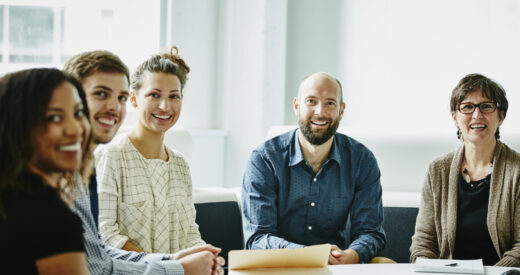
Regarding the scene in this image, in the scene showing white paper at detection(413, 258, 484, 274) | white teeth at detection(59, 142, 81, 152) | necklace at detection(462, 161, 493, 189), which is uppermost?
white teeth at detection(59, 142, 81, 152)

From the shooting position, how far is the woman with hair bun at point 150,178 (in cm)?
209

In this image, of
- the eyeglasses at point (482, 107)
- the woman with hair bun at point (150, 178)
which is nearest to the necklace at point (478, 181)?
the eyeglasses at point (482, 107)

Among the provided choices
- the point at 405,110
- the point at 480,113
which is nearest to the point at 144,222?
the point at 480,113

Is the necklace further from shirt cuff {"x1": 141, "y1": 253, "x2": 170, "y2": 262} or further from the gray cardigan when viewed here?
shirt cuff {"x1": 141, "y1": 253, "x2": 170, "y2": 262}

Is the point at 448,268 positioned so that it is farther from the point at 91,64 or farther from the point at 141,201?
the point at 91,64

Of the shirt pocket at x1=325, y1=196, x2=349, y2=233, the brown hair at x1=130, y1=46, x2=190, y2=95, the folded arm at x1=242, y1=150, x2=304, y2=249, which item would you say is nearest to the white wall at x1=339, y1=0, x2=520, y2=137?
the shirt pocket at x1=325, y1=196, x2=349, y2=233

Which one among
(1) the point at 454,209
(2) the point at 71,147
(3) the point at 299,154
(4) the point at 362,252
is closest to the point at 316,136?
(3) the point at 299,154

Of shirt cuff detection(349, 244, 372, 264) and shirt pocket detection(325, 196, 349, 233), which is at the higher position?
shirt pocket detection(325, 196, 349, 233)

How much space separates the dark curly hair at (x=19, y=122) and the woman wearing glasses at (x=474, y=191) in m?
1.75

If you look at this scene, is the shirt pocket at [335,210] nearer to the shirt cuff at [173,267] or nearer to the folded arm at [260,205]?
the folded arm at [260,205]

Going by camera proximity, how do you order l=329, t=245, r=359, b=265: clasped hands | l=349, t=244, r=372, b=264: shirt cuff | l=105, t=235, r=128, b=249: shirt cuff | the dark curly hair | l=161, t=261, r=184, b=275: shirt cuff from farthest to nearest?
l=349, t=244, r=372, b=264: shirt cuff < l=329, t=245, r=359, b=265: clasped hands < l=105, t=235, r=128, b=249: shirt cuff < l=161, t=261, r=184, b=275: shirt cuff < the dark curly hair

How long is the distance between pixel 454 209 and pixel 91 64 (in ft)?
4.90

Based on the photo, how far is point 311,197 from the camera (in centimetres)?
254

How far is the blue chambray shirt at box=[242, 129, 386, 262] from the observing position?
2.52 metres
